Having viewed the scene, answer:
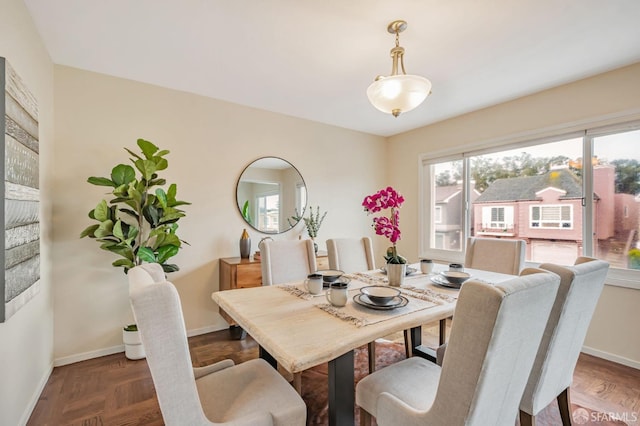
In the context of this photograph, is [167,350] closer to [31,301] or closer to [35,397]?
[31,301]

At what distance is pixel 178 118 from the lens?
2.88 meters

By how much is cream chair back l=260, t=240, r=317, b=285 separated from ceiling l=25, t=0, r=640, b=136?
4.88ft

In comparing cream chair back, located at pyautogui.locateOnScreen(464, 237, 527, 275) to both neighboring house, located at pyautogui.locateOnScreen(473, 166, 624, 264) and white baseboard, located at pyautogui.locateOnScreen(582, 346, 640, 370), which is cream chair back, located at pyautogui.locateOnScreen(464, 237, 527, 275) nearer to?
neighboring house, located at pyautogui.locateOnScreen(473, 166, 624, 264)

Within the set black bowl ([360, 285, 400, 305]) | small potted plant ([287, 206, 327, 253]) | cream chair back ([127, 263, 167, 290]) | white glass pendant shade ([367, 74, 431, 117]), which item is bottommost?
black bowl ([360, 285, 400, 305])

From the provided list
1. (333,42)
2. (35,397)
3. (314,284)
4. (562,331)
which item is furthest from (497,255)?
(35,397)

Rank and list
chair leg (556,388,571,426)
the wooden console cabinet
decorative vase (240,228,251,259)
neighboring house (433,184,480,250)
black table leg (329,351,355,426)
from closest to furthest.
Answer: black table leg (329,351,355,426) → chair leg (556,388,571,426) → the wooden console cabinet → decorative vase (240,228,251,259) → neighboring house (433,184,480,250)

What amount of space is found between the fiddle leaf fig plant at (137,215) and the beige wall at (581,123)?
10.9 ft

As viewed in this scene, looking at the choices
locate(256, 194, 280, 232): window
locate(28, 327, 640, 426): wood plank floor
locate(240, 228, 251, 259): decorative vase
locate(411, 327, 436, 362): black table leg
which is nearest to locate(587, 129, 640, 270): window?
locate(28, 327, 640, 426): wood plank floor

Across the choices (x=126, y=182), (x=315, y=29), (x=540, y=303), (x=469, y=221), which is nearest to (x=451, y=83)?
(x=315, y=29)

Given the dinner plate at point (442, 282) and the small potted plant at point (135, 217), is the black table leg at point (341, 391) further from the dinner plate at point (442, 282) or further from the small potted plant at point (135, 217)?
the small potted plant at point (135, 217)

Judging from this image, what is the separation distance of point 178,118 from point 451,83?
2.67 meters

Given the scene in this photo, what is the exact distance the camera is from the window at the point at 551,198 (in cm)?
246

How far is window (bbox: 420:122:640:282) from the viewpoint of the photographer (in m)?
2.46

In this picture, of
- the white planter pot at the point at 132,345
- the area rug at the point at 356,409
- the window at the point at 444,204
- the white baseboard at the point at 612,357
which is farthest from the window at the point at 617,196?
the white planter pot at the point at 132,345
